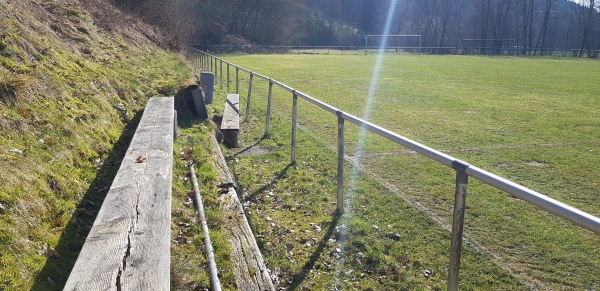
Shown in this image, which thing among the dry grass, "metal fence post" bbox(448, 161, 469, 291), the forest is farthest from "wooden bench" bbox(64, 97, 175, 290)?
the forest

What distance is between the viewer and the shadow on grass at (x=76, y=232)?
318 centimetres

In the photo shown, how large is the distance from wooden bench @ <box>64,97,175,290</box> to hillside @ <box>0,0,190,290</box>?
1.48ft

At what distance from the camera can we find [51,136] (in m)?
5.04

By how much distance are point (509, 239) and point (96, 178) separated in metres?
4.10

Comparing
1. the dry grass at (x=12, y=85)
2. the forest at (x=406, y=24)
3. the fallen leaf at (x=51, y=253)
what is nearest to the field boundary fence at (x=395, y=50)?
the forest at (x=406, y=24)

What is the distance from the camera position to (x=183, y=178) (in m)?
5.95

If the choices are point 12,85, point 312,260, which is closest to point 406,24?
point 12,85

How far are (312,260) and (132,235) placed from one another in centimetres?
183

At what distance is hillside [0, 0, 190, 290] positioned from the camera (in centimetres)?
338

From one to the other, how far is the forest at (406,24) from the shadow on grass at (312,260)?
1943 inches

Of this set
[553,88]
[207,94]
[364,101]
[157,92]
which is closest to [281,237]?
[157,92]

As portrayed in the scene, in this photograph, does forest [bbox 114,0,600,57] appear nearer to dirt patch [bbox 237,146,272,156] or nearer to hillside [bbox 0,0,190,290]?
hillside [bbox 0,0,190,290]

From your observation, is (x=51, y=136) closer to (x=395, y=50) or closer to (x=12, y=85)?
(x=12, y=85)

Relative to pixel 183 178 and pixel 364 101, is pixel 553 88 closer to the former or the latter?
pixel 364 101
